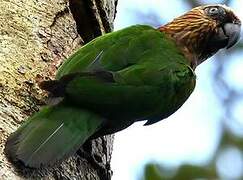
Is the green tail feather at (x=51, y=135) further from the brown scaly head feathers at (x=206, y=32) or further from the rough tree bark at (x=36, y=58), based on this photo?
the brown scaly head feathers at (x=206, y=32)

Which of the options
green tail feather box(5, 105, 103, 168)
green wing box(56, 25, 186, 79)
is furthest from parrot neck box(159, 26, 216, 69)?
green tail feather box(5, 105, 103, 168)

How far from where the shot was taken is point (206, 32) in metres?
2.63

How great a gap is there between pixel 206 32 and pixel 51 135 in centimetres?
114

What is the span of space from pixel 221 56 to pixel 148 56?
347cm

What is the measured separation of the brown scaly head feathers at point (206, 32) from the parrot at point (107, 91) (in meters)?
0.05

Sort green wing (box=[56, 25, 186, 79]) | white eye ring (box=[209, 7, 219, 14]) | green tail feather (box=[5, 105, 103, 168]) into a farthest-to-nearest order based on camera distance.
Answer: white eye ring (box=[209, 7, 219, 14]) < green wing (box=[56, 25, 186, 79]) < green tail feather (box=[5, 105, 103, 168])

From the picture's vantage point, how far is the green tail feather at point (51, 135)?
5.29 feet

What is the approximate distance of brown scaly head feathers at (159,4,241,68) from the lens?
256cm

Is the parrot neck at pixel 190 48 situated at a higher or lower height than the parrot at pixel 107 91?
lower

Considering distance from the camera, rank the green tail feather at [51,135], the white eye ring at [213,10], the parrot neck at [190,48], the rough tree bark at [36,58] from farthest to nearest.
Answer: the white eye ring at [213,10], the parrot neck at [190,48], the rough tree bark at [36,58], the green tail feather at [51,135]

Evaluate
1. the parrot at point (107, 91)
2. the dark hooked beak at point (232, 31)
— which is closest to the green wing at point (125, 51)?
the parrot at point (107, 91)

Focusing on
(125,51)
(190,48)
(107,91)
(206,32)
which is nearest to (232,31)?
(206,32)

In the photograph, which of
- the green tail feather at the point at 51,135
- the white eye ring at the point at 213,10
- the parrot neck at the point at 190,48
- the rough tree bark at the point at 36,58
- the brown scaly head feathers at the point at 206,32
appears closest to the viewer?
the green tail feather at the point at 51,135

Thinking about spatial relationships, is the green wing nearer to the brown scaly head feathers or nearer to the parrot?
the parrot
